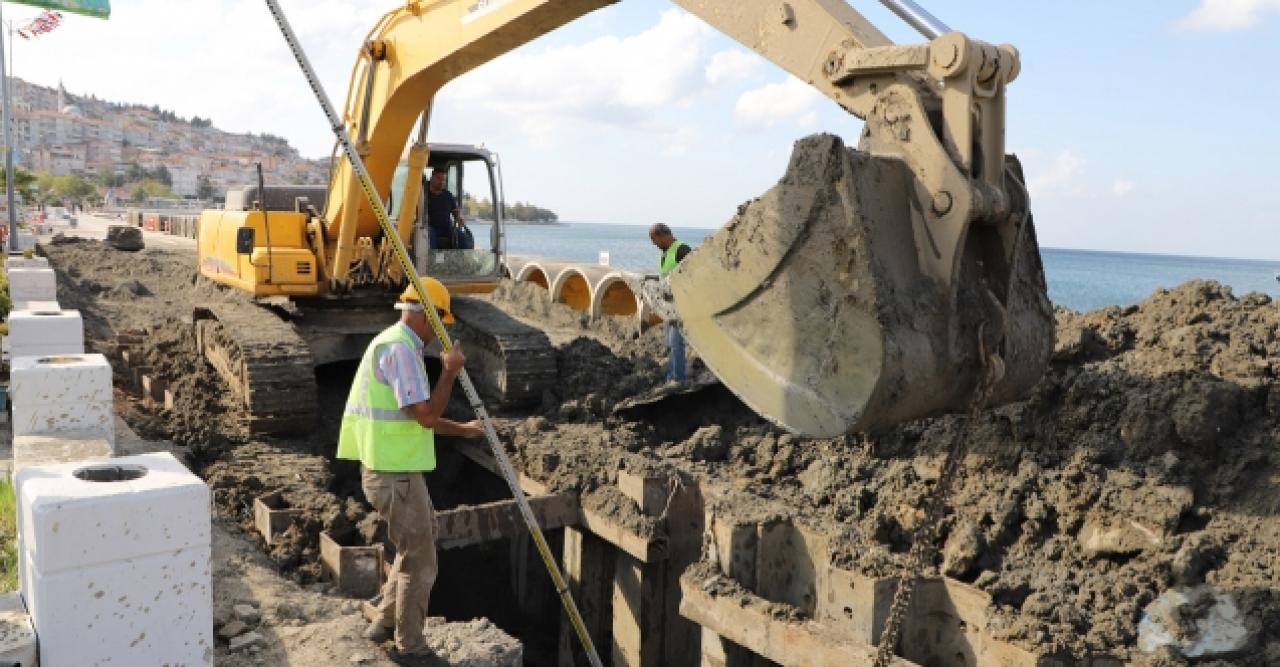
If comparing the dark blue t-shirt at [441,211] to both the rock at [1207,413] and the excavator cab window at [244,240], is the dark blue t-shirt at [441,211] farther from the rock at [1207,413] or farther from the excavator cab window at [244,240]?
the rock at [1207,413]

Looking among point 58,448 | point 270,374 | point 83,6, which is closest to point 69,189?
point 83,6

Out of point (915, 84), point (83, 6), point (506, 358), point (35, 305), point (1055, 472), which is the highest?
point (83, 6)

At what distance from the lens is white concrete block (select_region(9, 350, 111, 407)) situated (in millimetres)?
5070

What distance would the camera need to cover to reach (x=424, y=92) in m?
8.33

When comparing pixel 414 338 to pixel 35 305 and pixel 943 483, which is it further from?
pixel 35 305

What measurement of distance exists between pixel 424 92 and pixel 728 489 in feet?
14.3

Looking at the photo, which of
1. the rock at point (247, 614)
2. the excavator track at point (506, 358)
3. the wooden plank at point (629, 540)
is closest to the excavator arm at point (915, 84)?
the wooden plank at point (629, 540)

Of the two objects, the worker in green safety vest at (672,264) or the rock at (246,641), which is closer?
the rock at (246,641)

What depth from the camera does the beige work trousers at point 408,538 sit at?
450 cm

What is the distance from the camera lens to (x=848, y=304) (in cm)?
374

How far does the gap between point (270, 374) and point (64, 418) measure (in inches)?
122

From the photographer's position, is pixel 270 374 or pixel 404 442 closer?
pixel 404 442

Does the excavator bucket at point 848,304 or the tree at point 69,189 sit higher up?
the tree at point 69,189

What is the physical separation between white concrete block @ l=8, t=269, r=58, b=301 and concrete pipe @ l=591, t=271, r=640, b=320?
7.40 meters
